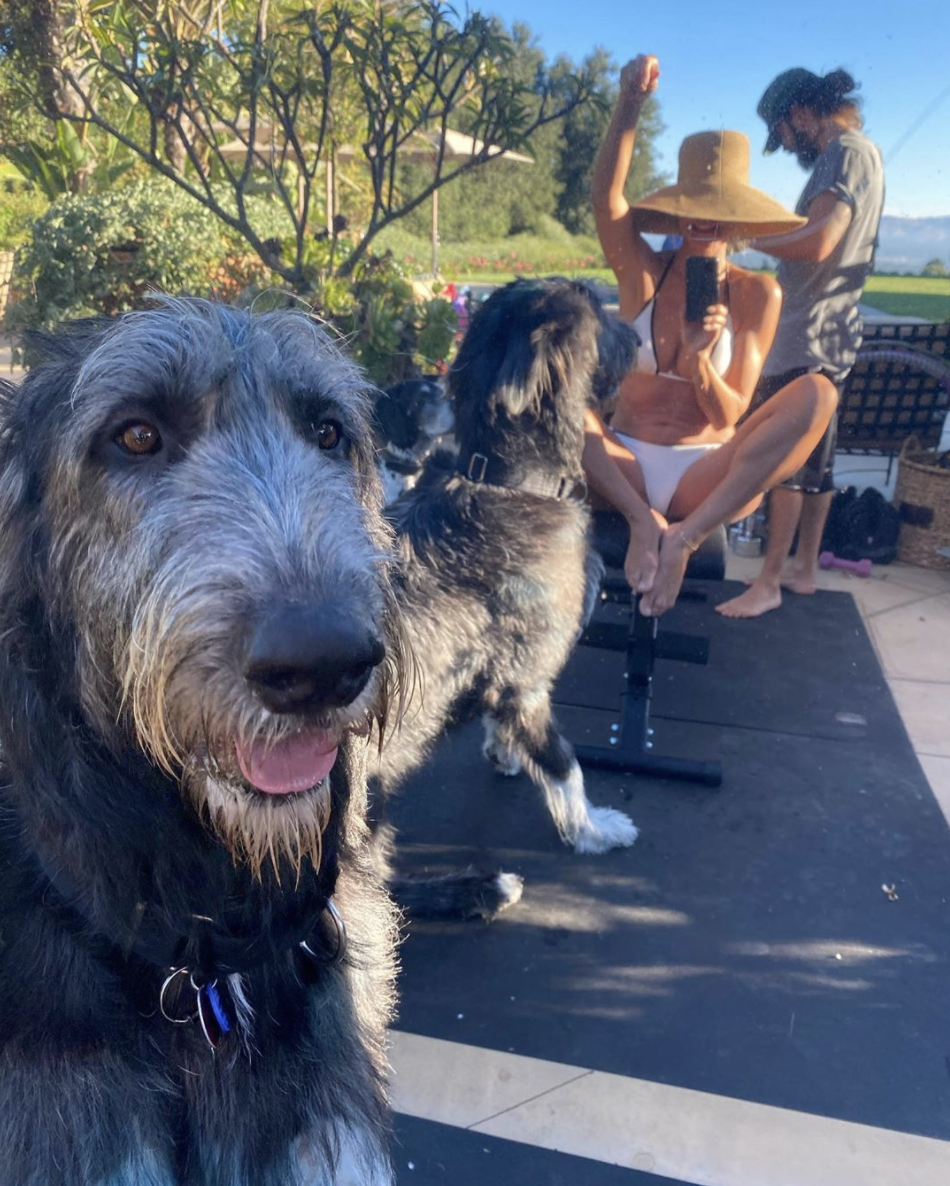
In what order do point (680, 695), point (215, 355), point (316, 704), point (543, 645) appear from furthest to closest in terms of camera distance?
1. point (680, 695)
2. point (543, 645)
3. point (215, 355)
4. point (316, 704)

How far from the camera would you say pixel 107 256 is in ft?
21.5

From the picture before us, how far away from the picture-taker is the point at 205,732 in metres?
1.21

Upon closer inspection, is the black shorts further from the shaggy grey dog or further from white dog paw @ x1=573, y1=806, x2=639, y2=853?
white dog paw @ x1=573, y1=806, x2=639, y2=853

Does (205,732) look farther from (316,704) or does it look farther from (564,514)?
(564,514)

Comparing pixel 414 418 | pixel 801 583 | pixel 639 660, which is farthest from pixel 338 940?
pixel 801 583

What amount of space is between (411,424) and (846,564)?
2.85 metres

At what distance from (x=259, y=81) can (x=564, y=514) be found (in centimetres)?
342

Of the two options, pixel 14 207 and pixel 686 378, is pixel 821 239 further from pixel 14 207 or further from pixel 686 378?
pixel 14 207

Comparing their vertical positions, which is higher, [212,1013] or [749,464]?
[749,464]

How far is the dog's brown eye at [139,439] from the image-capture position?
145cm

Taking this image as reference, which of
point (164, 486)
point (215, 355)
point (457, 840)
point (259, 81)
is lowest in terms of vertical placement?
point (457, 840)

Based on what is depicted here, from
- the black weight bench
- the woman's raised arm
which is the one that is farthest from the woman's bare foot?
the woman's raised arm

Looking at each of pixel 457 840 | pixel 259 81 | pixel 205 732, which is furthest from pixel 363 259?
pixel 205 732

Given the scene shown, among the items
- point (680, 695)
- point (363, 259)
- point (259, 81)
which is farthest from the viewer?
point (363, 259)
